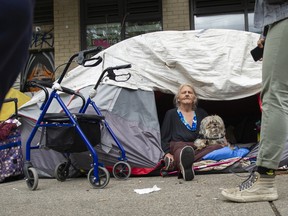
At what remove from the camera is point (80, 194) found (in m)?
3.62

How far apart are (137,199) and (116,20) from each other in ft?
19.3

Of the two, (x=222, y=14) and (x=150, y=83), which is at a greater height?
(x=222, y=14)

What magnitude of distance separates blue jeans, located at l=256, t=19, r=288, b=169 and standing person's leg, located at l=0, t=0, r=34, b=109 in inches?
80.5

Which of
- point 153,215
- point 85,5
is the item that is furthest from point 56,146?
point 85,5

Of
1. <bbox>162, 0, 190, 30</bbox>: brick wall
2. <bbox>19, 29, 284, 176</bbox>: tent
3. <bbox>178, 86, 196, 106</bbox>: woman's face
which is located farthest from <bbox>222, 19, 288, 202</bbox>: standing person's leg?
<bbox>162, 0, 190, 30</bbox>: brick wall

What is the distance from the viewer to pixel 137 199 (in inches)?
128

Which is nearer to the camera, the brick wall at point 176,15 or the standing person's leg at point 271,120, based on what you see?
the standing person's leg at point 271,120

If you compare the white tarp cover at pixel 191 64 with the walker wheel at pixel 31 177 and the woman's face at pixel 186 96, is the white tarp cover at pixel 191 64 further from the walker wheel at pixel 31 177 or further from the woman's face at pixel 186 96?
the walker wheel at pixel 31 177

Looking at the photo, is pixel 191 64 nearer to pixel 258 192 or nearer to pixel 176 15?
pixel 258 192

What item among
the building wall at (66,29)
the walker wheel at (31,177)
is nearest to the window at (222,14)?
the building wall at (66,29)

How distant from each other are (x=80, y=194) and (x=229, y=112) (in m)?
3.82

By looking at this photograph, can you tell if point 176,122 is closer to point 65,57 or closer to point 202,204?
point 202,204

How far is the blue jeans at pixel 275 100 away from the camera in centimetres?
274

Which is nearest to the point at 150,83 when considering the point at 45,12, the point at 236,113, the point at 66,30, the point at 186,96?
the point at 186,96
